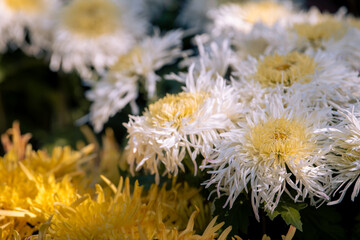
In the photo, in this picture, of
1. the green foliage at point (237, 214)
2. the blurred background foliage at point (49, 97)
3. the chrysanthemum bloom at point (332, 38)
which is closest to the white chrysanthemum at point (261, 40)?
the chrysanthemum bloom at point (332, 38)

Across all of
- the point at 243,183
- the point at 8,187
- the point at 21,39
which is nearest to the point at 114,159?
the point at 8,187

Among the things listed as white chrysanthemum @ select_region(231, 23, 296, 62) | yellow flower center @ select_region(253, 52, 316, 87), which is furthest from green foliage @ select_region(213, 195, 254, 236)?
white chrysanthemum @ select_region(231, 23, 296, 62)

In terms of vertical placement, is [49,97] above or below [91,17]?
below

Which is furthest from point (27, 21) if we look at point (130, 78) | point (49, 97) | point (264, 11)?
point (264, 11)

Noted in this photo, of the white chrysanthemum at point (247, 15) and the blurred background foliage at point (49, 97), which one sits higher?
the white chrysanthemum at point (247, 15)

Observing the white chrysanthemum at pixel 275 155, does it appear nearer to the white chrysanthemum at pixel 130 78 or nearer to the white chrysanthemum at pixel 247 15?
the white chrysanthemum at pixel 130 78

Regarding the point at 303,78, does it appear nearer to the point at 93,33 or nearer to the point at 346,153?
the point at 346,153

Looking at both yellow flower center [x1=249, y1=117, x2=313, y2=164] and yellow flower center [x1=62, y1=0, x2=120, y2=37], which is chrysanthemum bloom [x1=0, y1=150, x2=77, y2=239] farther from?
yellow flower center [x1=62, y1=0, x2=120, y2=37]

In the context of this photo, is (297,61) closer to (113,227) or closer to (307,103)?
(307,103)
